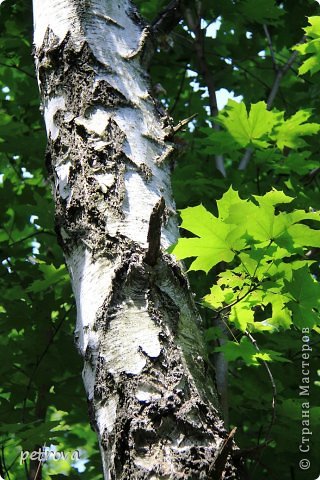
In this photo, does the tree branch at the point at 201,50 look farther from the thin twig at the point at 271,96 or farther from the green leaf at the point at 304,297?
the green leaf at the point at 304,297

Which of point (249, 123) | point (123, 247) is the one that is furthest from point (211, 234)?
point (249, 123)

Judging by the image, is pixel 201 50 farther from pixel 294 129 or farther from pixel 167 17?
pixel 167 17

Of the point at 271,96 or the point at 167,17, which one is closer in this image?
the point at 167,17

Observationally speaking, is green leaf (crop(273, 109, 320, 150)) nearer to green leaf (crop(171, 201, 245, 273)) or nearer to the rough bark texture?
the rough bark texture

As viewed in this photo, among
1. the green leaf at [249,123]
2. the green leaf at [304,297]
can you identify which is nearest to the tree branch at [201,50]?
the green leaf at [249,123]

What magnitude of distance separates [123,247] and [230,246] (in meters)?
0.30

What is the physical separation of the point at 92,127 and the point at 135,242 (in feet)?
1.21

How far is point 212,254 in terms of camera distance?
142 cm

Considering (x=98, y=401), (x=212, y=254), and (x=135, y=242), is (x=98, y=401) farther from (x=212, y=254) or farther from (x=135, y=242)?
(x=212, y=254)

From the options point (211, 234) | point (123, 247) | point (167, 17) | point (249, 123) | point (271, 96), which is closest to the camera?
point (123, 247)

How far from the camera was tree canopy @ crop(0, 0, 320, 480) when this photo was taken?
4.70 feet

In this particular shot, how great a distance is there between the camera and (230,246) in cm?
141

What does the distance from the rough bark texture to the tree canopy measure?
0.11m

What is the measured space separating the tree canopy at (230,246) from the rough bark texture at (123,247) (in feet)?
0.36
